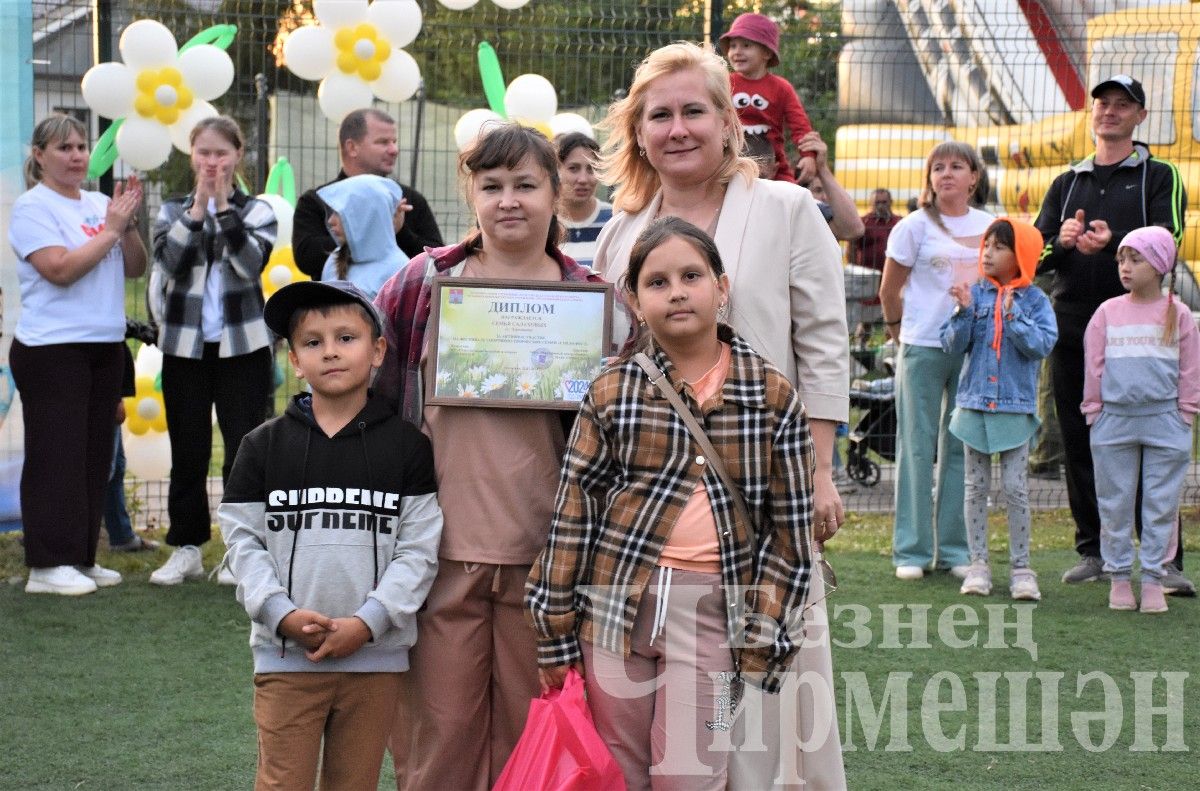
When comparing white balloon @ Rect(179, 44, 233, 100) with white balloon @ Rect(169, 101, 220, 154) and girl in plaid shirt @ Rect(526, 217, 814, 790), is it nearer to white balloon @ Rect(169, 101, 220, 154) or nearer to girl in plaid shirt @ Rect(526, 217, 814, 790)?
white balloon @ Rect(169, 101, 220, 154)

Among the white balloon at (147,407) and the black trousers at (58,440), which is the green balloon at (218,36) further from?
the black trousers at (58,440)

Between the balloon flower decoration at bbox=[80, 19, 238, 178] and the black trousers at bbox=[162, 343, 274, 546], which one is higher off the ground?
the balloon flower decoration at bbox=[80, 19, 238, 178]

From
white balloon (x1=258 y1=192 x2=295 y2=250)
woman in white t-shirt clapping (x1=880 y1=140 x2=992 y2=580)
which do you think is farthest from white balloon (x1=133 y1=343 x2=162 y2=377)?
woman in white t-shirt clapping (x1=880 y1=140 x2=992 y2=580)

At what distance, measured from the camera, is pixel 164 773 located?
165 inches

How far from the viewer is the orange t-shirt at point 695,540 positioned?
3.01 m

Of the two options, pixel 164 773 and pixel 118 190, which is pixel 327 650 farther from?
pixel 118 190

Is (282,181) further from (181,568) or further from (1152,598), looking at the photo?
(1152,598)

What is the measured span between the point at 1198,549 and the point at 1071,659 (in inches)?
113

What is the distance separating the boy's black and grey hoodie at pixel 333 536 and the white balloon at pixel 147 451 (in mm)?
4814

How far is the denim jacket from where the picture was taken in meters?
6.55

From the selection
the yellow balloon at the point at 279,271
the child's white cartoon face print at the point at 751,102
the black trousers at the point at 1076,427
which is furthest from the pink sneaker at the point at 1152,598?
the yellow balloon at the point at 279,271

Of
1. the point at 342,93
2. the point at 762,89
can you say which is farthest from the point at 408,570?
the point at 342,93

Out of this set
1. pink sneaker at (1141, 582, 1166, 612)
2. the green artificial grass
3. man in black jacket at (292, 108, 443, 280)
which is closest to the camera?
the green artificial grass

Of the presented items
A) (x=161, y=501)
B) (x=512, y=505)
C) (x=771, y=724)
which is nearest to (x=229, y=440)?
(x=161, y=501)
